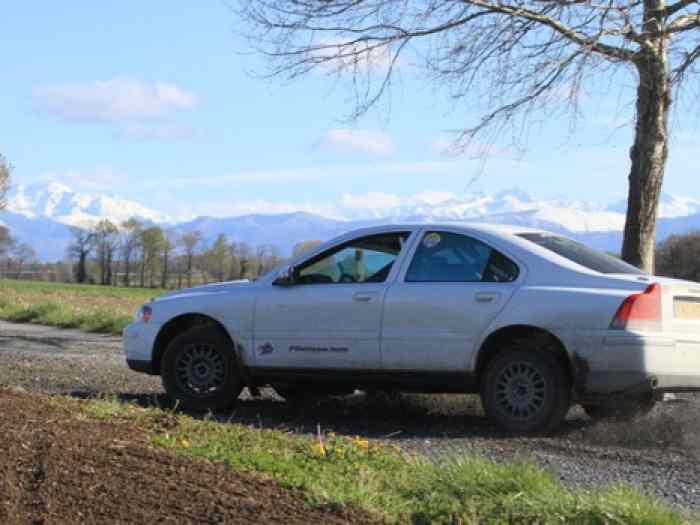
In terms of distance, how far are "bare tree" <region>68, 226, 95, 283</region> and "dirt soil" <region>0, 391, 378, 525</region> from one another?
343ft

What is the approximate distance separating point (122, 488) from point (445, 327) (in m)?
3.75

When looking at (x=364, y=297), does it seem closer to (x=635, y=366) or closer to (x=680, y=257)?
(x=635, y=366)

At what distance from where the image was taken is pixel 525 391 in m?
7.72

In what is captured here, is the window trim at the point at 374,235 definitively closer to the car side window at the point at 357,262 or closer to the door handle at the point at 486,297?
the car side window at the point at 357,262

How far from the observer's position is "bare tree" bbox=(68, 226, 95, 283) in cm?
10731

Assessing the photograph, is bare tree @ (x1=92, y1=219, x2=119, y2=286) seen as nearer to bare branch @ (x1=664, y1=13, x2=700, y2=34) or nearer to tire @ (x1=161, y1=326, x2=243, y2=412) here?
bare branch @ (x1=664, y1=13, x2=700, y2=34)

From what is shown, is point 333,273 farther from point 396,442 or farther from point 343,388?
point 396,442

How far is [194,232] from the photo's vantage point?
4424 inches

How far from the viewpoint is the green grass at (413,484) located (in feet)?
15.1

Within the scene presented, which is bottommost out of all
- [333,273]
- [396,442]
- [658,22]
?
[396,442]

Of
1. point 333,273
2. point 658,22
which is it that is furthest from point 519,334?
point 658,22

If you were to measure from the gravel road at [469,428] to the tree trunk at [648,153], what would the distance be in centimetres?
262

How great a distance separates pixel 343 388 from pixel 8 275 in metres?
118

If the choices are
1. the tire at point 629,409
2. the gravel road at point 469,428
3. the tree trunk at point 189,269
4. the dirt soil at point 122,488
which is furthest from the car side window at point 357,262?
the tree trunk at point 189,269
